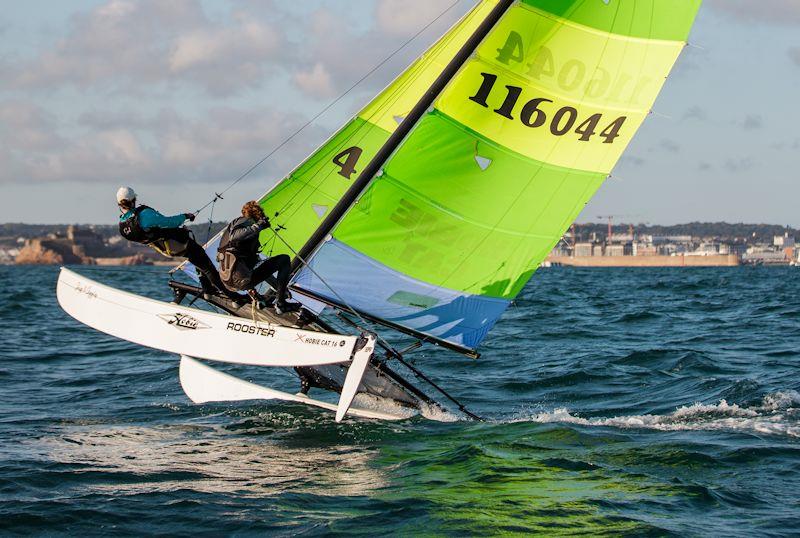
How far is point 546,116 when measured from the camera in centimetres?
1018

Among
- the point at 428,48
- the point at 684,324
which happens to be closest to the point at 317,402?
the point at 428,48

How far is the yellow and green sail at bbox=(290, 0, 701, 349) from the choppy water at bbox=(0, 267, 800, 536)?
1504 mm

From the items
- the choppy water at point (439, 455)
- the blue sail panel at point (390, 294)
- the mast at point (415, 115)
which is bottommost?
the choppy water at point (439, 455)

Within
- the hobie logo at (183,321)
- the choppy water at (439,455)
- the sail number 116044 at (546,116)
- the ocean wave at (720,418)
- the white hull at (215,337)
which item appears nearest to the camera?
the choppy water at (439,455)

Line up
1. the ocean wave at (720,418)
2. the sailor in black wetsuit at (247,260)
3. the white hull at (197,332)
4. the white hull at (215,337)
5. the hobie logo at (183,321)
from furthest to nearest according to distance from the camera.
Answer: the hobie logo at (183,321), the ocean wave at (720,418), the sailor in black wetsuit at (247,260), the white hull at (197,332), the white hull at (215,337)

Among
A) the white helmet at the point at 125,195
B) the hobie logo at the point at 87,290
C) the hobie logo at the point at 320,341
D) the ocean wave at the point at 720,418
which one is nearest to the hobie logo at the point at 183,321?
the hobie logo at the point at 87,290

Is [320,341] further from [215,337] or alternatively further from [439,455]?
[439,455]

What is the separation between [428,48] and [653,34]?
240 cm

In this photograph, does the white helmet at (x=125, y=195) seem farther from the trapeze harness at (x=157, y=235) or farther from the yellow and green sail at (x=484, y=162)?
the yellow and green sail at (x=484, y=162)

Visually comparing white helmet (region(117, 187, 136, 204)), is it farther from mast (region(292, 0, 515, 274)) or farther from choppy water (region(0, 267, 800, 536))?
choppy water (region(0, 267, 800, 536))

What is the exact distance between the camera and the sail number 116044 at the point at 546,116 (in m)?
9.89

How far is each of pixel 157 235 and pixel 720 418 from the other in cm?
618

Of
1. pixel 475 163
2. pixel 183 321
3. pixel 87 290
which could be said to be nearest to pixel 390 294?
pixel 475 163

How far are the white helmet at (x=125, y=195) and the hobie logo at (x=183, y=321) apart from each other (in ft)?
4.01
